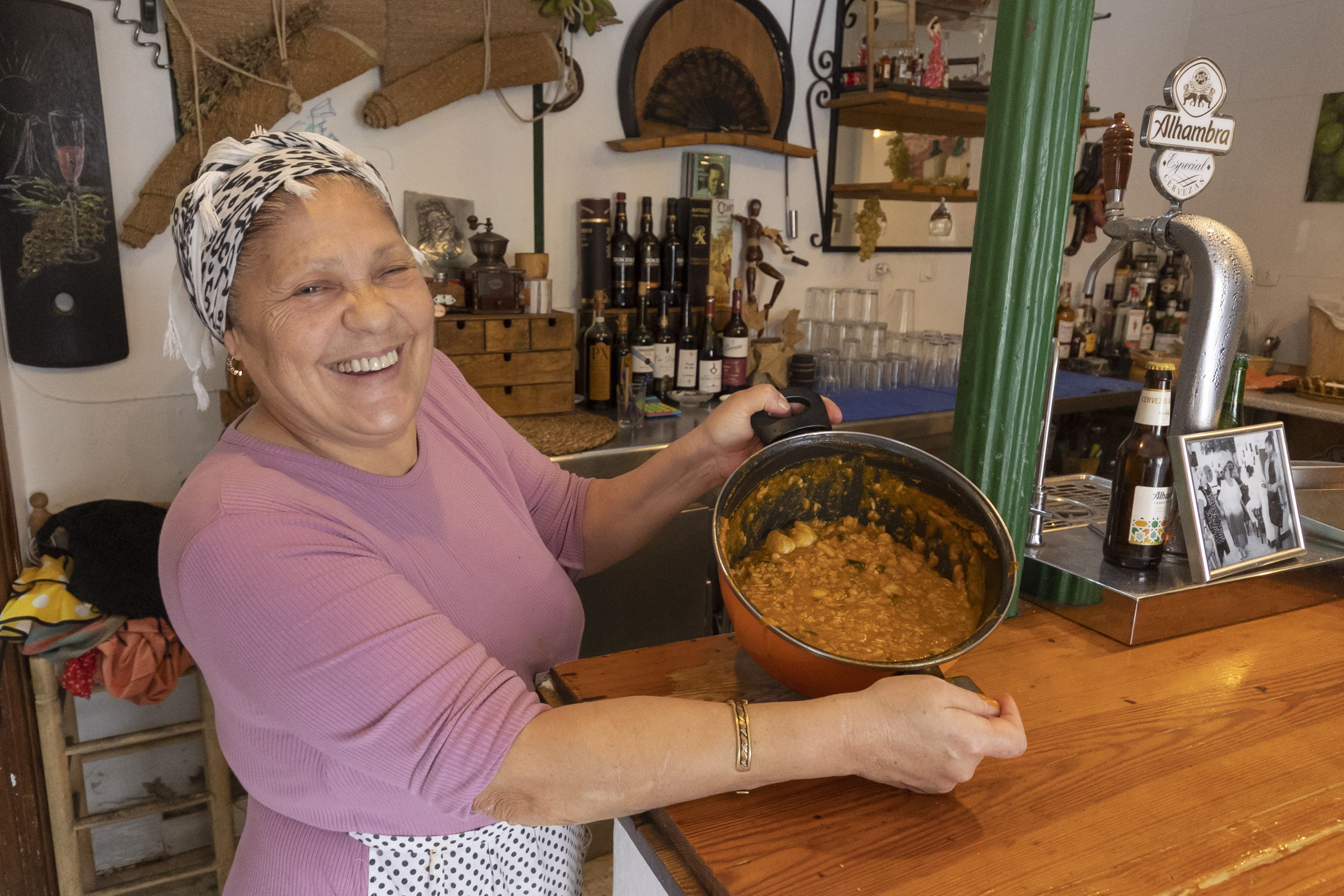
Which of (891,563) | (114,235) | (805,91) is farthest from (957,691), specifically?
(805,91)

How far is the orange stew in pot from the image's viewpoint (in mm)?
964

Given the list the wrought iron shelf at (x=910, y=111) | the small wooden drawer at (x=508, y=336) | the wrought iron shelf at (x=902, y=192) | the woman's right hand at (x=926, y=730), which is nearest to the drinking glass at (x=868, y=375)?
the wrought iron shelf at (x=902, y=192)

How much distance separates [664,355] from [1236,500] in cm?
194

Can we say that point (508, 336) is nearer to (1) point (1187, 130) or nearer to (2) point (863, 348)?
(2) point (863, 348)

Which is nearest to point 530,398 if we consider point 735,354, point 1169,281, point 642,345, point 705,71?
point 642,345

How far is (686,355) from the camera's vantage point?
300cm

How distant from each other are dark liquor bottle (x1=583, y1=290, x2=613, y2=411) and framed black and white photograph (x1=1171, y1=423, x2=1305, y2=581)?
1.87 metres

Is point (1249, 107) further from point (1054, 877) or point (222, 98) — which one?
point (1054, 877)

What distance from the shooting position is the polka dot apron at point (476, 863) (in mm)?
1057

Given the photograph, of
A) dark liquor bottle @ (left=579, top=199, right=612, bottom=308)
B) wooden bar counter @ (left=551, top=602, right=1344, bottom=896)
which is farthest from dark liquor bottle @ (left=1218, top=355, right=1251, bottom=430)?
dark liquor bottle @ (left=579, top=199, right=612, bottom=308)

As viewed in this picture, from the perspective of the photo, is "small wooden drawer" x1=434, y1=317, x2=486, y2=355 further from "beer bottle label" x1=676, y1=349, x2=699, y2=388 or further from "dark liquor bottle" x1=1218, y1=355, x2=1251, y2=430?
"dark liquor bottle" x1=1218, y1=355, x2=1251, y2=430

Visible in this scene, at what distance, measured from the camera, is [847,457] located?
114 centimetres

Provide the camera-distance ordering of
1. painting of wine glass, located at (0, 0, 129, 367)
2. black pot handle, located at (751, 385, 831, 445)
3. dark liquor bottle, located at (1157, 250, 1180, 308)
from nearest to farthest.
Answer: black pot handle, located at (751, 385, 831, 445), painting of wine glass, located at (0, 0, 129, 367), dark liquor bottle, located at (1157, 250, 1180, 308)

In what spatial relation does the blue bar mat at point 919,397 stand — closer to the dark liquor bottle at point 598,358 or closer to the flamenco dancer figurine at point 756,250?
the flamenco dancer figurine at point 756,250
